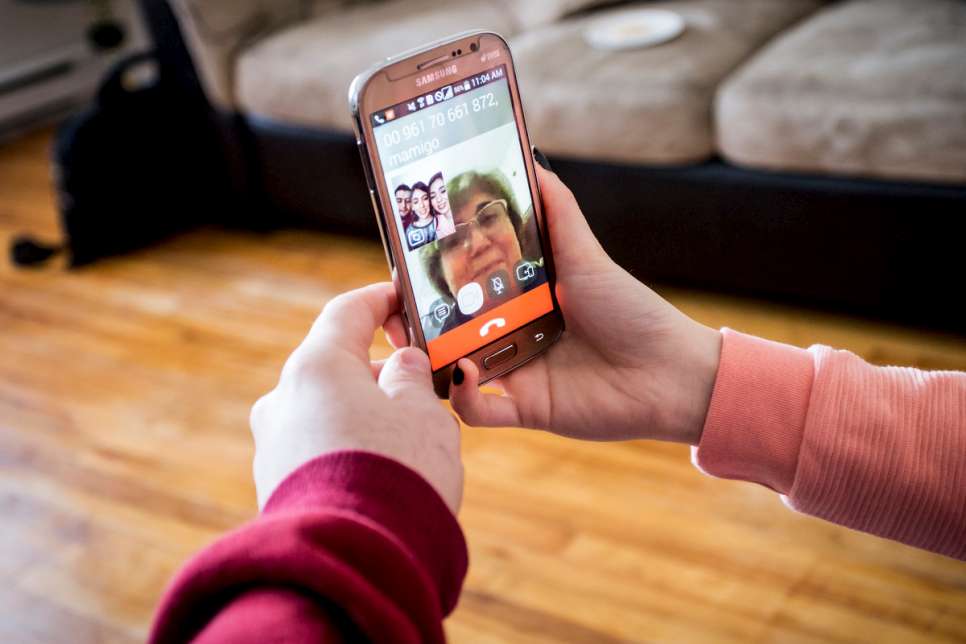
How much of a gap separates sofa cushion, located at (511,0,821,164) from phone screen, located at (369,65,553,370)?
828 mm

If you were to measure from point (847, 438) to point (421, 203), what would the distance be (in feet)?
1.05

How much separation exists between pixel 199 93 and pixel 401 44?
0.55 metres

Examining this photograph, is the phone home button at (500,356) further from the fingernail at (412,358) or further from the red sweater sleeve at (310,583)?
the red sweater sleeve at (310,583)

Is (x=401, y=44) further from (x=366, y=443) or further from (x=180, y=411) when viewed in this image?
(x=366, y=443)

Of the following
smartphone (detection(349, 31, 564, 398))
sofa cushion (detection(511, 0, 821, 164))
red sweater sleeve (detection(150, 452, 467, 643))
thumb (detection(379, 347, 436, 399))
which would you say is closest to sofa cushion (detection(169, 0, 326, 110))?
sofa cushion (detection(511, 0, 821, 164))

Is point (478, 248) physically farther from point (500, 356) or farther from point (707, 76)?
point (707, 76)

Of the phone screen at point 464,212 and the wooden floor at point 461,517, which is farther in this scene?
the wooden floor at point 461,517

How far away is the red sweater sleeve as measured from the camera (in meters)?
0.37

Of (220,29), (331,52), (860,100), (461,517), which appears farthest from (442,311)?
(220,29)

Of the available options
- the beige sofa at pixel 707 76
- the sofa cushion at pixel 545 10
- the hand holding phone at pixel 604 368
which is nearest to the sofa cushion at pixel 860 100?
the beige sofa at pixel 707 76

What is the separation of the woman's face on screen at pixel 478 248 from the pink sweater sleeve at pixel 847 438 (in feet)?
0.56

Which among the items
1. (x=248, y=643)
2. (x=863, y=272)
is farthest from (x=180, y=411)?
(x=248, y=643)

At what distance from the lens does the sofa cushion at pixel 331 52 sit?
1.83 metres

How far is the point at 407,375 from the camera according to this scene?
1.97 feet
